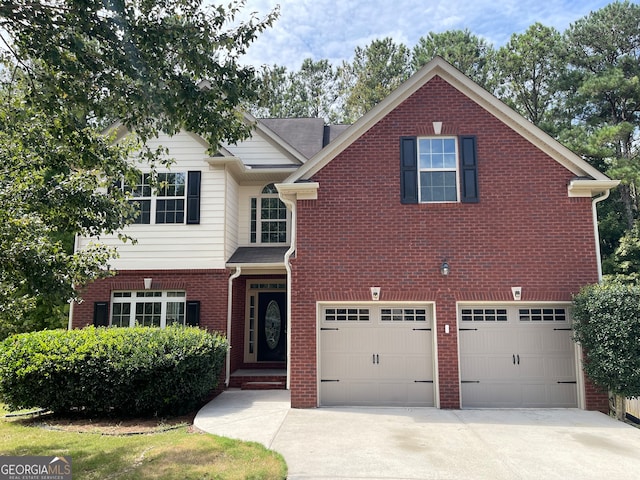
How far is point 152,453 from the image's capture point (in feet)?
22.7

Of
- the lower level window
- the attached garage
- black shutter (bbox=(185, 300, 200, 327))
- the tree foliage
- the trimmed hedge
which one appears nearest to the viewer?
the tree foliage

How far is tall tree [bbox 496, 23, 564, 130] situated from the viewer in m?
23.8

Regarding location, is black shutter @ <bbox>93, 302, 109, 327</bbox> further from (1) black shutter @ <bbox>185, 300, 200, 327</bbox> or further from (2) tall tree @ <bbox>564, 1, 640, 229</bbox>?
(2) tall tree @ <bbox>564, 1, 640, 229</bbox>

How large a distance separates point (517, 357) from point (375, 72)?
78.3 ft

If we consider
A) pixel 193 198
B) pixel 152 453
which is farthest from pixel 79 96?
pixel 193 198

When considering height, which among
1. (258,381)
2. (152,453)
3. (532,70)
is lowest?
(152,453)

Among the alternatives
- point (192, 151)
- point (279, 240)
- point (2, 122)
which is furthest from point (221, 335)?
point (2, 122)

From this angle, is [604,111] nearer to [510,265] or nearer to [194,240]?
[510,265]

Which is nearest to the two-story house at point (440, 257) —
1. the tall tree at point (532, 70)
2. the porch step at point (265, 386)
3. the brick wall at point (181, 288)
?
the porch step at point (265, 386)

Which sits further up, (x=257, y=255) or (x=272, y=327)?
(x=257, y=255)

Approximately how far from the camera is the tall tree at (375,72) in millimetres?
28828

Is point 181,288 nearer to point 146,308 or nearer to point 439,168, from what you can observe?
point 146,308

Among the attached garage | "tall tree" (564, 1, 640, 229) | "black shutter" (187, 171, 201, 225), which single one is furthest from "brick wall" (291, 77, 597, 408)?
"tall tree" (564, 1, 640, 229)

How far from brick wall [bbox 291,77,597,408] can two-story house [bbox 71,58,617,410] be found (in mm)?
28
